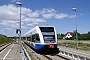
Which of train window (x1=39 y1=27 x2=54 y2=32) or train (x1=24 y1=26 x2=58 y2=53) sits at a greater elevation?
train window (x1=39 y1=27 x2=54 y2=32)

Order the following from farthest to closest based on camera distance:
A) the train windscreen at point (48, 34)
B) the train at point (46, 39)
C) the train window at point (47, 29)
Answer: the train window at point (47, 29), the train windscreen at point (48, 34), the train at point (46, 39)

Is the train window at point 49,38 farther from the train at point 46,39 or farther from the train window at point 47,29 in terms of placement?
the train window at point 47,29

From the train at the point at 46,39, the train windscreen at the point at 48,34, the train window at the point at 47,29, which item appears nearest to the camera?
→ the train at the point at 46,39

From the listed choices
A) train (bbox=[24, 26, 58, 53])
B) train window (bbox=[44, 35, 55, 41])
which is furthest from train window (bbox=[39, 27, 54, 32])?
train window (bbox=[44, 35, 55, 41])

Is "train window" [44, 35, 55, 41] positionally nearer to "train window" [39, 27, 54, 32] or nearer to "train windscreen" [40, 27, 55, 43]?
"train windscreen" [40, 27, 55, 43]

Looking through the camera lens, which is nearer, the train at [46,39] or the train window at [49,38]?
the train at [46,39]

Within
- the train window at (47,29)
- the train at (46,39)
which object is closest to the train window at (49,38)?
the train at (46,39)

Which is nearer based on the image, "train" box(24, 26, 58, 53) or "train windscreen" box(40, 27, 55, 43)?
"train" box(24, 26, 58, 53)

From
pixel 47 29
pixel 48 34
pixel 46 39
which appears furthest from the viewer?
pixel 47 29

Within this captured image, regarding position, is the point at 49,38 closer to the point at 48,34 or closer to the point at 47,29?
the point at 48,34

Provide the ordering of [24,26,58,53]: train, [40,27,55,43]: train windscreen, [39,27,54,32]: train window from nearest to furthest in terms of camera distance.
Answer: [24,26,58,53]: train → [40,27,55,43]: train windscreen → [39,27,54,32]: train window

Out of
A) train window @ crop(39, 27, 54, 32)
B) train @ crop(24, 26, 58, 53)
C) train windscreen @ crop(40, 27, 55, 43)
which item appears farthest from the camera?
train window @ crop(39, 27, 54, 32)

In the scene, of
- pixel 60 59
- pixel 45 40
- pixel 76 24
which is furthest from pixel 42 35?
pixel 76 24

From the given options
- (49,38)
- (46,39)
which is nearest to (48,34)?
(49,38)
